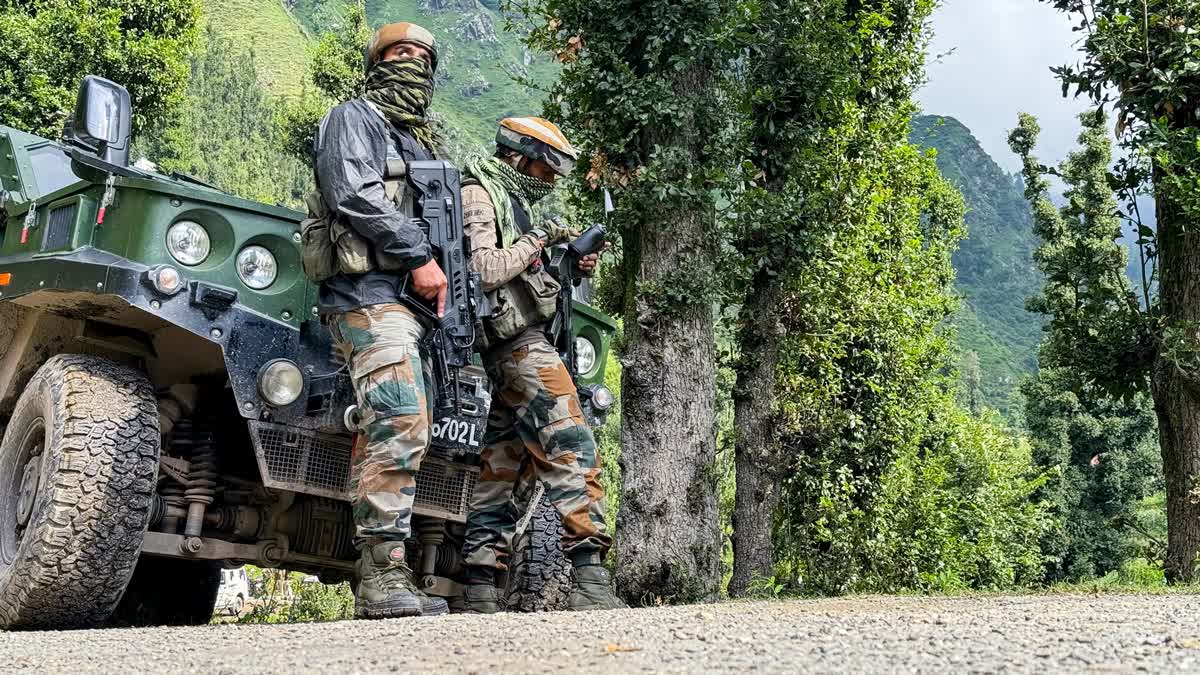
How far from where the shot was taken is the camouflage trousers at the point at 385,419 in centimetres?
490

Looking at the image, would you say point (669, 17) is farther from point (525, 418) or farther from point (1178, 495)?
point (1178, 495)

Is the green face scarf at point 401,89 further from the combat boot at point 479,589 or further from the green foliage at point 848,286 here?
the green foliage at point 848,286

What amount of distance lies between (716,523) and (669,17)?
9.92 ft

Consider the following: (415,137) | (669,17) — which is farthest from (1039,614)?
(669,17)

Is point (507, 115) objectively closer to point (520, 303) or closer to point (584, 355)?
point (584, 355)

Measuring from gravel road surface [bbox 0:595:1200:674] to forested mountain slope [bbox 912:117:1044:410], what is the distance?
8459 cm

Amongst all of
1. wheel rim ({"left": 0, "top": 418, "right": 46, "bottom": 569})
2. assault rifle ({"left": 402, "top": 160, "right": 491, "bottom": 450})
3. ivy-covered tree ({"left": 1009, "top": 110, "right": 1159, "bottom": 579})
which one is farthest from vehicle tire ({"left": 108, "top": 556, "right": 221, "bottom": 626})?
ivy-covered tree ({"left": 1009, "top": 110, "right": 1159, "bottom": 579})

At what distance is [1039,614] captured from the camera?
13.6 ft

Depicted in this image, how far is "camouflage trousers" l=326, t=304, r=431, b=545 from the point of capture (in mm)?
4902

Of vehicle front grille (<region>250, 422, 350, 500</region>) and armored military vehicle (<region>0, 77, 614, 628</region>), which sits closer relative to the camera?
armored military vehicle (<region>0, 77, 614, 628</region>)

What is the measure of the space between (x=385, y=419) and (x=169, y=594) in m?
3.19

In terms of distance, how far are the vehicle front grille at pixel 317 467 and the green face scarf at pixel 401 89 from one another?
1438 millimetres

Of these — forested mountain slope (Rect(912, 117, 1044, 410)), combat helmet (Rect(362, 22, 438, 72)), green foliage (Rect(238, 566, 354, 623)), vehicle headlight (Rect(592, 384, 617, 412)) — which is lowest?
green foliage (Rect(238, 566, 354, 623))

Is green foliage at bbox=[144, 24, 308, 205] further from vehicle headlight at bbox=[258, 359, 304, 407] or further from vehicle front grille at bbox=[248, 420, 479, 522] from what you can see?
vehicle headlight at bbox=[258, 359, 304, 407]
